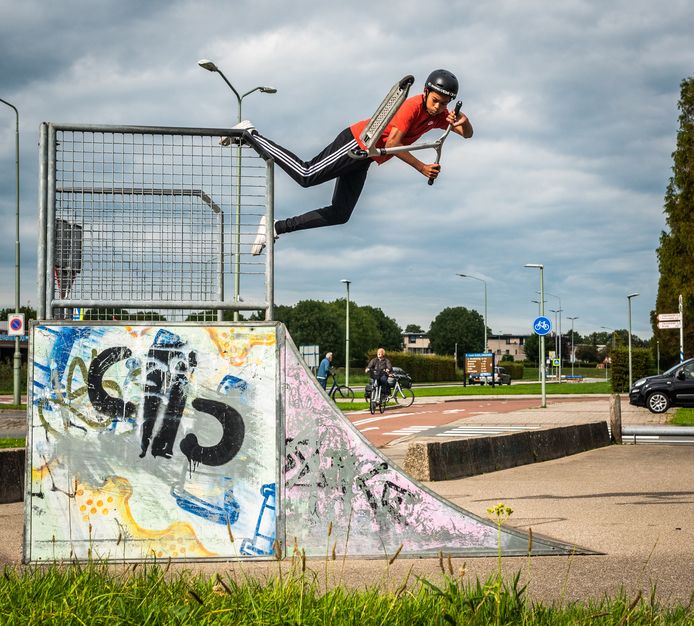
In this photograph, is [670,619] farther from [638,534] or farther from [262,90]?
[262,90]

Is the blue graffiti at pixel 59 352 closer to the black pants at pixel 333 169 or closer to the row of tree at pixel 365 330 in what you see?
the black pants at pixel 333 169

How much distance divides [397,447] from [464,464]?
136 inches

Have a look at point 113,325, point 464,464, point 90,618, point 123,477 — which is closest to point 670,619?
point 90,618

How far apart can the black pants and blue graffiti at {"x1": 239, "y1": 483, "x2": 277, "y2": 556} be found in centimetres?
170

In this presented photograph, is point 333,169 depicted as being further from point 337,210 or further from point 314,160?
point 337,210

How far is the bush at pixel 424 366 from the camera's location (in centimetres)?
7500

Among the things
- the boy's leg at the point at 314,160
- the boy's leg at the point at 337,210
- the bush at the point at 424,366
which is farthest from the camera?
the bush at the point at 424,366

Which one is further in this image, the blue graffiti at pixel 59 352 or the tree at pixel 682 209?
the tree at pixel 682 209

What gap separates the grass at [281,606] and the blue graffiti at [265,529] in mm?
1269

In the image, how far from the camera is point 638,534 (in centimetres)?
600

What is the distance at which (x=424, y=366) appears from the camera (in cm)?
→ 7975

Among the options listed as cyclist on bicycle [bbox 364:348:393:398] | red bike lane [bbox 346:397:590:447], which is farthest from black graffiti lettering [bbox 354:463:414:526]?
cyclist on bicycle [bbox 364:348:393:398]

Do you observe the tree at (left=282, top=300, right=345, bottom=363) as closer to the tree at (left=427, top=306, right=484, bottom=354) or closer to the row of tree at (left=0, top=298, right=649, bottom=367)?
the row of tree at (left=0, top=298, right=649, bottom=367)

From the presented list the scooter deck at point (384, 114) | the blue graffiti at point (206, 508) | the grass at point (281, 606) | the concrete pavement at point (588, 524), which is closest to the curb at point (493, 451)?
the concrete pavement at point (588, 524)
